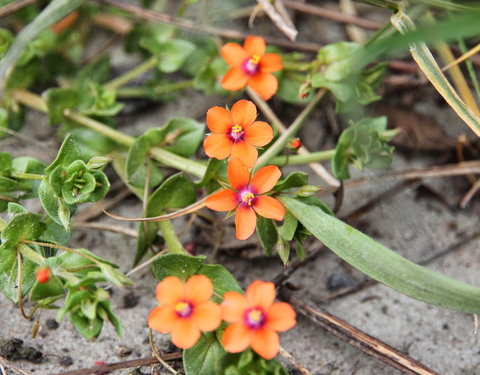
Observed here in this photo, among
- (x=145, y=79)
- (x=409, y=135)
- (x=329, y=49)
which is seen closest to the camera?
(x=329, y=49)

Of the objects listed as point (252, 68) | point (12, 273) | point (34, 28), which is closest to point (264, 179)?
point (252, 68)

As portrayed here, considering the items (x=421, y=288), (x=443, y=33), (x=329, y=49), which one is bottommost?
(x=421, y=288)

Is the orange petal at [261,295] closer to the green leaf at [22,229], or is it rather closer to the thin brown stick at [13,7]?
the green leaf at [22,229]

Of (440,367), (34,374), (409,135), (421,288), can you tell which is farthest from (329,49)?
(34,374)

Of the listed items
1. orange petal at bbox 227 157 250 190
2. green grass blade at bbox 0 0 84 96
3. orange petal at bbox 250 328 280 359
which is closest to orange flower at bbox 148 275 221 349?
orange petal at bbox 250 328 280 359

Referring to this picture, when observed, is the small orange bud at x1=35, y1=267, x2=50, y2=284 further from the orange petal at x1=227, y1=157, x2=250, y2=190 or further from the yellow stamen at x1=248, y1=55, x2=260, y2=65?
the yellow stamen at x1=248, y1=55, x2=260, y2=65

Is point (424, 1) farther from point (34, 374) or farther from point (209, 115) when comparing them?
point (34, 374)
